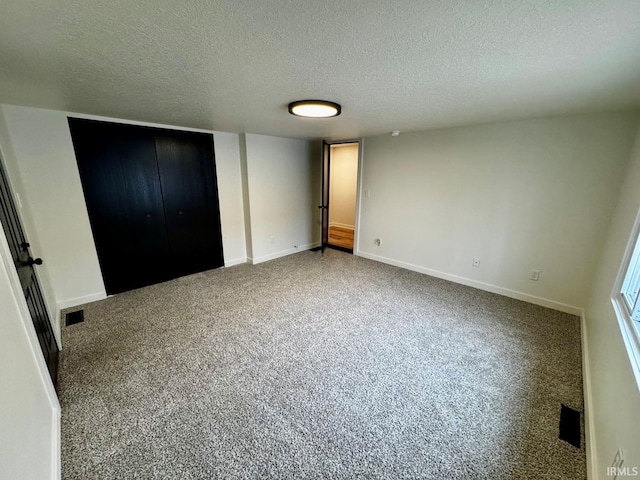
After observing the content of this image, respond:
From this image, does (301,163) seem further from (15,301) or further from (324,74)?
(15,301)

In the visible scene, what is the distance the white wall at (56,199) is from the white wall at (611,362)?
4194 mm

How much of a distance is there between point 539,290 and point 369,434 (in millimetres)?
2782

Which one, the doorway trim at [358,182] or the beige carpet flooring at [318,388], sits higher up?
the doorway trim at [358,182]

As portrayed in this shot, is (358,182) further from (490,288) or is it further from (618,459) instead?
(618,459)

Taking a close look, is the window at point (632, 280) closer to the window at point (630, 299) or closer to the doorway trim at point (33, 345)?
the window at point (630, 299)

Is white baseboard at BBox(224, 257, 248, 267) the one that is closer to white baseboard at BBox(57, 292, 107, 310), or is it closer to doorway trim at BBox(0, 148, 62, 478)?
white baseboard at BBox(57, 292, 107, 310)

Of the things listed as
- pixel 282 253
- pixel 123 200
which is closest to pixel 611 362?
pixel 282 253

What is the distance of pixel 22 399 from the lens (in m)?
1.08

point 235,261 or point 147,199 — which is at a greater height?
point 147,199

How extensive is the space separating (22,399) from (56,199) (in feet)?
7.94

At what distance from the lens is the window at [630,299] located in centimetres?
120

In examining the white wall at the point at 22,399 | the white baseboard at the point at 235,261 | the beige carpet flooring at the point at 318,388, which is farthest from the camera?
the white baseboard at the point at 235,261

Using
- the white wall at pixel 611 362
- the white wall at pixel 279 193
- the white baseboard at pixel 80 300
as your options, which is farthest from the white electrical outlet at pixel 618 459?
the white baseboard at pixel 80 300

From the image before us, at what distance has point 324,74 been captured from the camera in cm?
153
